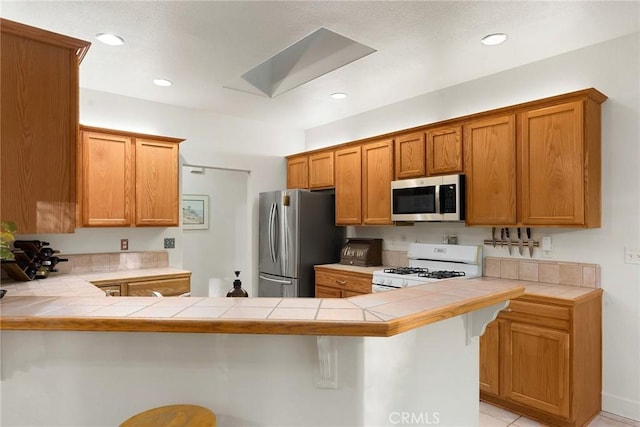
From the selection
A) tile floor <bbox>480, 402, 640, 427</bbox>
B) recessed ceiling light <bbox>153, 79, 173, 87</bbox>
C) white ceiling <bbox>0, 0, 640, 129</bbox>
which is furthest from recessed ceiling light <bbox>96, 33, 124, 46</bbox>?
tile floor <bbox>480, 402, 640, 427</bbox>

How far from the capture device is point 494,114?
3.17m

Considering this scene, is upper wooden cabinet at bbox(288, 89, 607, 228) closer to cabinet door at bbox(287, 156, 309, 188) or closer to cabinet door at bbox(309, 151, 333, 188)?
cabinet door at bbox(309, 151, 333, 188)

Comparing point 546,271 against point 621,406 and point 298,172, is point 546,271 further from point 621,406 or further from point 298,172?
point 298,172

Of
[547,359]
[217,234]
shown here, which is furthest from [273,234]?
[547,359]

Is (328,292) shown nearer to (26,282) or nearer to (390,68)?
(390,68)

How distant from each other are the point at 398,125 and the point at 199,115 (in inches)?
92.4

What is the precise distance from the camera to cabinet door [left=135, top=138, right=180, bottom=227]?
3830mm

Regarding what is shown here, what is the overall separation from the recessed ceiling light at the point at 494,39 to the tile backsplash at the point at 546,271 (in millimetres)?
1742

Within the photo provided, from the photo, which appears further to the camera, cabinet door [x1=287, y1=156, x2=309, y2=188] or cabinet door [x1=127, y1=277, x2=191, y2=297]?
cabinet door [x1=287, y1=156, x2=309, y2=188]

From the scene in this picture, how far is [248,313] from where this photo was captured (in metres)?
1.29

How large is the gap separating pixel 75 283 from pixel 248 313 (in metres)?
2.36

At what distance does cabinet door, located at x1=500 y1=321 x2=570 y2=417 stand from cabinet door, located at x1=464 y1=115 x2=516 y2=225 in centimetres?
86

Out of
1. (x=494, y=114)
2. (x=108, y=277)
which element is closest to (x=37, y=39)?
(x=108, y=277)

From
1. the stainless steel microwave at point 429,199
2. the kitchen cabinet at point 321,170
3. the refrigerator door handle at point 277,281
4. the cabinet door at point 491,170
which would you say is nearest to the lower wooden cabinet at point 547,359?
the cabinet door at point 491,170
